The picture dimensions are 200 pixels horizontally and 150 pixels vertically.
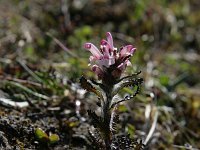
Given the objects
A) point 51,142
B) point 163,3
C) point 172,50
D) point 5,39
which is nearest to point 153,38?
point 172,50

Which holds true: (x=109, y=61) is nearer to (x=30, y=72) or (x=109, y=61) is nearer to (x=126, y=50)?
(x=126, y=50)

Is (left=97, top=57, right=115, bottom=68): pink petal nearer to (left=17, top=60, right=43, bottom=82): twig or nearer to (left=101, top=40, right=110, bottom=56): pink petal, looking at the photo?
(left=101, top=40, right=110, bottom=56): pink petal

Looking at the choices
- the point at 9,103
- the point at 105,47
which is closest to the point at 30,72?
the point at 9,103

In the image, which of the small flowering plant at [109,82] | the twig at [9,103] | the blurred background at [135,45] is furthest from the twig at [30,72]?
the small flowering plant at [109,82]

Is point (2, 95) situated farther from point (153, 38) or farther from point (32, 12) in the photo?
point (153, 38)

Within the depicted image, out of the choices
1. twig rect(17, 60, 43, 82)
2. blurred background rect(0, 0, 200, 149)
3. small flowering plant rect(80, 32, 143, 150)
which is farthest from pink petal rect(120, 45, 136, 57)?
twig rect(17, 60, 43, 82)

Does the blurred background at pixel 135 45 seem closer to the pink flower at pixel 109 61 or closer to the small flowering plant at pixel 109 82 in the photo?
the small flowering plant at pixel 109 82

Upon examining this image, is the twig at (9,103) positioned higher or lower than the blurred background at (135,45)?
lower
